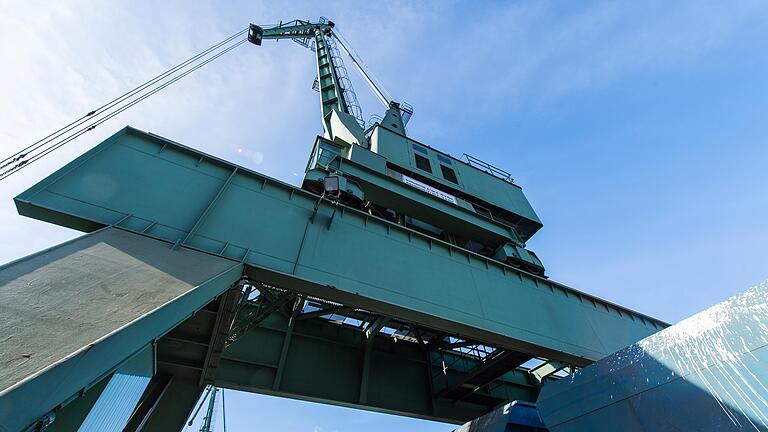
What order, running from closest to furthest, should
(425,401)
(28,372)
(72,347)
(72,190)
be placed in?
(28,372), (72,347), (72,190), (425,401)

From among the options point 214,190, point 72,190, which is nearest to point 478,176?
point 214,190

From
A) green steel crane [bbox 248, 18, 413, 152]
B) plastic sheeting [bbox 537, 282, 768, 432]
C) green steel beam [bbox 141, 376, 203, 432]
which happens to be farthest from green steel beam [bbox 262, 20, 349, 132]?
plastic sheeting [bbox 537, 282, 768, 432]

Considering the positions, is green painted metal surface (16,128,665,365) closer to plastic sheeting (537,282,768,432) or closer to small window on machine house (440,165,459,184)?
plastic sheeting (537,282,768,432)

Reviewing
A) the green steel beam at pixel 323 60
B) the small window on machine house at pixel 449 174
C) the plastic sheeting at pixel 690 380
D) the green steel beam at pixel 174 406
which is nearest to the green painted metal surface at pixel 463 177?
the small window on machine house at pixel 449 174

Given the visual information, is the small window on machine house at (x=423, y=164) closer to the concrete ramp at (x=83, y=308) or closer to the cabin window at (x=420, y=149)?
the cabin window at (x=420, y=149)

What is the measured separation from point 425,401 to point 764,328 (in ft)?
25.4

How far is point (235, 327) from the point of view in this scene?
6750mm

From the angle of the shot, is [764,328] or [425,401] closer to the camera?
[764,328]

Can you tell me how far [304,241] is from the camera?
21.4ft

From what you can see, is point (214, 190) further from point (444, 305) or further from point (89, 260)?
point (444, 305)

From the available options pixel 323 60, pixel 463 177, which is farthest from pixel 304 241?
pixel 323 60

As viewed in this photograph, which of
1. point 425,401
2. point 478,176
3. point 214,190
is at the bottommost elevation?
point 425,401

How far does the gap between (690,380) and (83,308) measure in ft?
21.8

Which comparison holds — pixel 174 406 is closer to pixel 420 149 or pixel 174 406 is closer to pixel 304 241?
pixel 304 241
